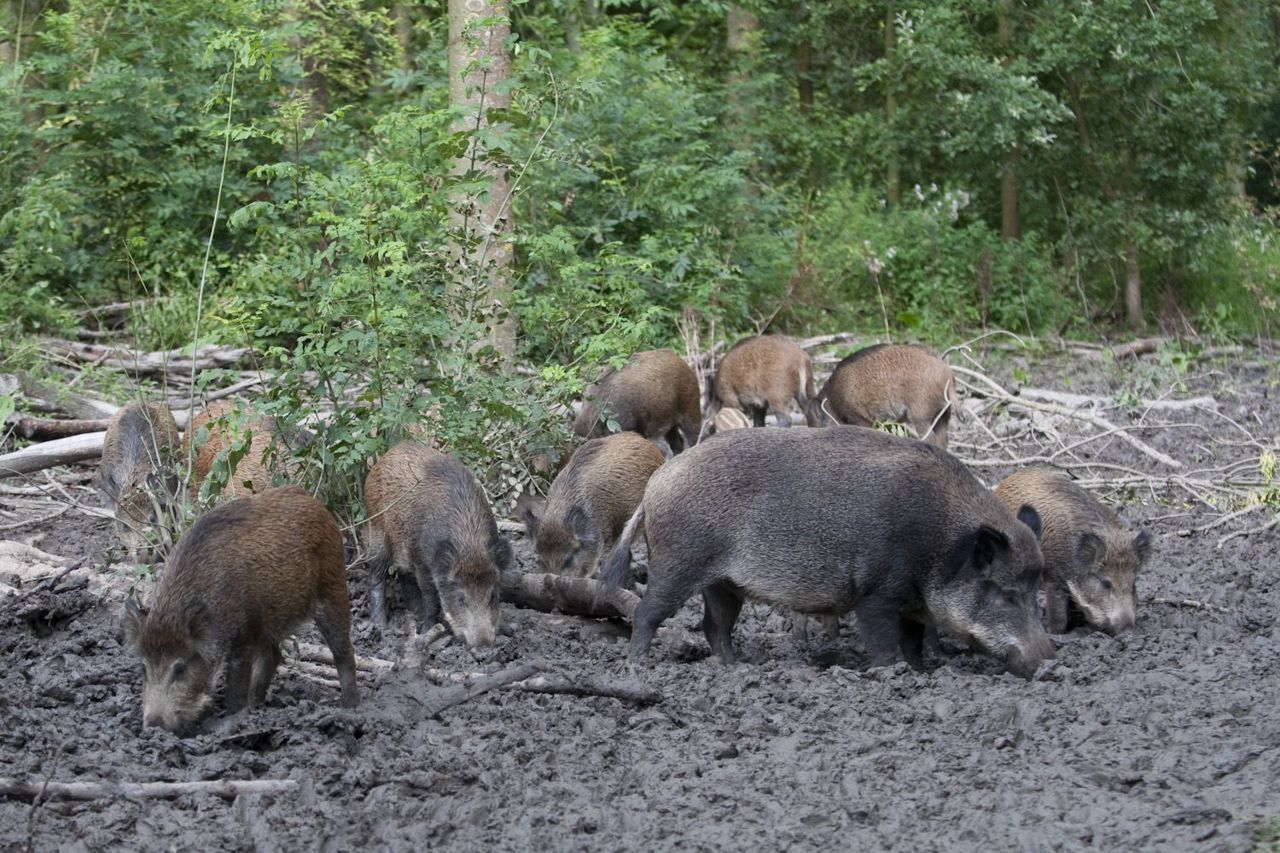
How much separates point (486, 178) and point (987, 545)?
321 cm

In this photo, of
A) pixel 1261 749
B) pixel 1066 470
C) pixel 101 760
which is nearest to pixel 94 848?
pixel 101 760

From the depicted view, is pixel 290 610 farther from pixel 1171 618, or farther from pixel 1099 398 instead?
pixel 1099 398

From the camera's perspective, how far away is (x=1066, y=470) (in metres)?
9.80

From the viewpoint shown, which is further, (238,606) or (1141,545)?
(1141,545)

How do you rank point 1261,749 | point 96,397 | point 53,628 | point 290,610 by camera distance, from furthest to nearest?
point 96,397 → point 53,628 → point 290,610 → point 1261,749

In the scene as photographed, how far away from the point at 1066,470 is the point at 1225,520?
6.12 feet

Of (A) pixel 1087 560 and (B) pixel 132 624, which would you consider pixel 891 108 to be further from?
(B) pixel 132 624

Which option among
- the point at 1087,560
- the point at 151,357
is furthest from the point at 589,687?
the point at 151,357

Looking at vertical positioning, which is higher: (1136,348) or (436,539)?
(436,539)

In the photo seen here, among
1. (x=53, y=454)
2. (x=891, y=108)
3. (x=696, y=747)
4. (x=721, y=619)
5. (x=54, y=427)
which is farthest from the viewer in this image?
(x=891, y=108)

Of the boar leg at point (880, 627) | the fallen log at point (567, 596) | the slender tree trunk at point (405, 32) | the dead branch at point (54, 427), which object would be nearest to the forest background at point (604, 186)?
the slender tree trunk at point (405, 32)

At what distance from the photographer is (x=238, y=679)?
17.1 feet

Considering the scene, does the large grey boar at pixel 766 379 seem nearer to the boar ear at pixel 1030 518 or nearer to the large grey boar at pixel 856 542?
the boar ear at pixel 1030 518

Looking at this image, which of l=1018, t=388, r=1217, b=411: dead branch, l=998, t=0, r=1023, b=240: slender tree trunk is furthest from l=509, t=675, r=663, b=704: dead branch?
l=998, t=0, r=1023, b=240: slender tree trunk
